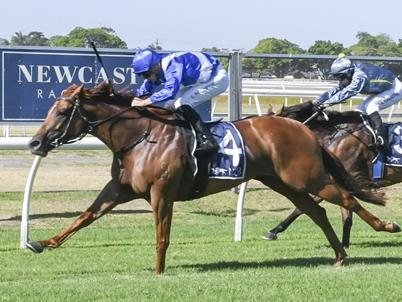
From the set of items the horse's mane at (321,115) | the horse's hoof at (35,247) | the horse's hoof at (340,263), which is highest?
the horse's mane at (321,115)

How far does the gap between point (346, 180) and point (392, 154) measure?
6.67 ft

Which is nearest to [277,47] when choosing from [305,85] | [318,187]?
[305,85]

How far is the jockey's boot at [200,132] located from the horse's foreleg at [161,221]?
0.58 meters

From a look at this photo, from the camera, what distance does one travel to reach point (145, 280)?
26.3 ft

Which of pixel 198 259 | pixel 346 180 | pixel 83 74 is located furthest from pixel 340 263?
pixel 83 74

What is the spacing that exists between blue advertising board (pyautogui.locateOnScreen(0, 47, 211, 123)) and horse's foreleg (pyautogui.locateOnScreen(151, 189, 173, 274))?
A: 421 centimetres

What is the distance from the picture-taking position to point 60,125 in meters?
8.63

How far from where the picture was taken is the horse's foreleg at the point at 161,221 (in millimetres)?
8594

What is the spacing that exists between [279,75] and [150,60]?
21.5ft

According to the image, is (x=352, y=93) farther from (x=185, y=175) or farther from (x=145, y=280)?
(x=145, y=280)

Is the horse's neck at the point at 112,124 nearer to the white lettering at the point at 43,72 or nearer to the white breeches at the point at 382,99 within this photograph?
the white breeches at the point at 382,99

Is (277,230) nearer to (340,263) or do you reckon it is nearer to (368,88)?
(368,88)

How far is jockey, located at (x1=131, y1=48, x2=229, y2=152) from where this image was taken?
8.75 meters

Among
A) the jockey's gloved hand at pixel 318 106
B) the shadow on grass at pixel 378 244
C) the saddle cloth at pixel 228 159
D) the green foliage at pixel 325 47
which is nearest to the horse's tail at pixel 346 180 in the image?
the saddle cloth at pixel 228 159
